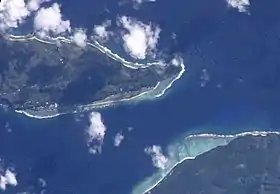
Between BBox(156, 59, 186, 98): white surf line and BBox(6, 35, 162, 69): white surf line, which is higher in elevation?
BBox(6, 35, 162, 69): white surf line

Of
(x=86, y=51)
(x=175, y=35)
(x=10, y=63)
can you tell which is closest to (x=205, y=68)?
(x=175, y=35)

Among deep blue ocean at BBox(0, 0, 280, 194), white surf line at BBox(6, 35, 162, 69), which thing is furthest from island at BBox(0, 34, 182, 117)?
deep blue ocean at BBox(0, 0, 280, 194)

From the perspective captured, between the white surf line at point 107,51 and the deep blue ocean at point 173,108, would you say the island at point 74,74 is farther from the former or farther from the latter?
the deep blue ocean at point 173,108

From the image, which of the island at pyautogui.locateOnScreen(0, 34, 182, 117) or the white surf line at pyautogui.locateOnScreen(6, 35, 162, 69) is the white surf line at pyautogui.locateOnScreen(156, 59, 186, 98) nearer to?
the island at pyautogui.locateOnScreen(0, 34, 182, 117)

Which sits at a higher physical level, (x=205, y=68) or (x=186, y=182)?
(x=205, y=68)

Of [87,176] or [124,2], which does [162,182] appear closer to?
[87,176]

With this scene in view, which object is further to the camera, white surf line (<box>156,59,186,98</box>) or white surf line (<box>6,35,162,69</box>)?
white surf line (<box>6,35,162,69</box>)
